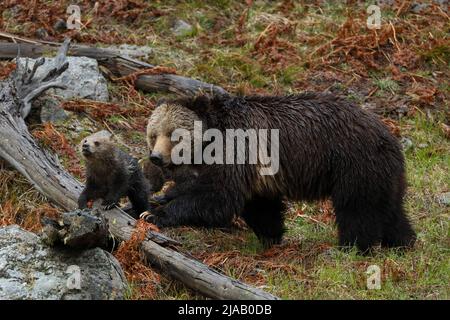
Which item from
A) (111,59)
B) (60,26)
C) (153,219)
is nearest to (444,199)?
(153,219)

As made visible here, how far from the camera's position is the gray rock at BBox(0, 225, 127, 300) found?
Answer: 21.0 feet

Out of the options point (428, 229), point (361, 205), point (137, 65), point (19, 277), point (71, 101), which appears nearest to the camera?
point (19, 277)

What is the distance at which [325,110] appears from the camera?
27.6ft

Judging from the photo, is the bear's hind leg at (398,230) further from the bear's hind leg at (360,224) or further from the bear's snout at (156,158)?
the bear's snout at (156,158)

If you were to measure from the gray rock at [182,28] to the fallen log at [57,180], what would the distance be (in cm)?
273

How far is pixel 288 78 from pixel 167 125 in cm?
410

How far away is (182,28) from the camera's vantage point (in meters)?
12.9

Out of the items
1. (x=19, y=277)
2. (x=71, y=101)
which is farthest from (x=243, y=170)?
(x=71, y=101)

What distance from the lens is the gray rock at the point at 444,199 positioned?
31.3 ft

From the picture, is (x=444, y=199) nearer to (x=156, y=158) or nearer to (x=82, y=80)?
(x=156, y=158)

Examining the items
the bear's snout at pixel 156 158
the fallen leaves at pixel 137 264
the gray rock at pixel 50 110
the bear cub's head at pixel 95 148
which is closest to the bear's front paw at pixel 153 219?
the bear's snout at pixel 156 158

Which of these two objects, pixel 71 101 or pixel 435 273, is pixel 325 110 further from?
pixel 71 101

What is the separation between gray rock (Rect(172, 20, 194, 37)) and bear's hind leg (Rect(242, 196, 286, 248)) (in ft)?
15.2

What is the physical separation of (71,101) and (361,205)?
4.31 m
